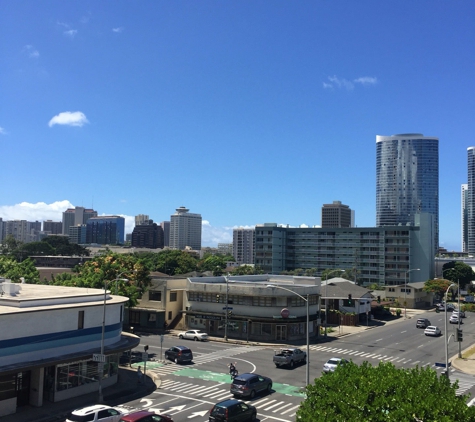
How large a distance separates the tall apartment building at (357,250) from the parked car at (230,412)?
116m

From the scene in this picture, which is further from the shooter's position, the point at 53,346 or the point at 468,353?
the point at 468,353

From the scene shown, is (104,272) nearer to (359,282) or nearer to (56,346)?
(56,346)

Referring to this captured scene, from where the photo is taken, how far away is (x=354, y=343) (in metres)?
59.8

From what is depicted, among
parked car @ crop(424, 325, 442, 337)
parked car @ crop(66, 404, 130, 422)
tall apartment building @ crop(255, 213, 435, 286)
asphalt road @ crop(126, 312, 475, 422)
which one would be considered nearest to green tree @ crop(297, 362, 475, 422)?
asphalt road @ crop(126, 312, 475, 422)

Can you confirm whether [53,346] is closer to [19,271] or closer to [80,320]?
[80,320]

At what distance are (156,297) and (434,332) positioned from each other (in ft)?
134

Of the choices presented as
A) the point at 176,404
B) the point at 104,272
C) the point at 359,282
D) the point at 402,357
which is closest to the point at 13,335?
the point at 176,404

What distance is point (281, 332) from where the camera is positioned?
201 feet

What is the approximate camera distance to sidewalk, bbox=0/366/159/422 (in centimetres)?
2909

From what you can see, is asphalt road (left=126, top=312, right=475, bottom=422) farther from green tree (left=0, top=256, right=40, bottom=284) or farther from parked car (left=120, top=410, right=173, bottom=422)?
green tree (left=0, top=256, right=40, bottom=284)

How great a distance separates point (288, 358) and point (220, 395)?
472 inches

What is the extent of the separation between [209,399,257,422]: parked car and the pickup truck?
16248 millimetres

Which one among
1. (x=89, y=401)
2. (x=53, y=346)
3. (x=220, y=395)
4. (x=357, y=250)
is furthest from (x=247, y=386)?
(x=357, y=250)

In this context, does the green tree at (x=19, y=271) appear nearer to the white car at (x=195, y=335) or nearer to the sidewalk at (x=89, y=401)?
the white car at (x=195, y=335)
